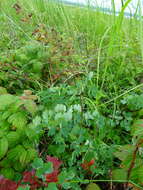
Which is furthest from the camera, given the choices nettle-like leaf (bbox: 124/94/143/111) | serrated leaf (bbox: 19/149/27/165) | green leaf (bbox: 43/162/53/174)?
nettle-like leaf (bbox: 124/94/143/111)

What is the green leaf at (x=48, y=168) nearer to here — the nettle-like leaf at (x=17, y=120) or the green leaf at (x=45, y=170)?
the green leaf at (x=45, y=170)

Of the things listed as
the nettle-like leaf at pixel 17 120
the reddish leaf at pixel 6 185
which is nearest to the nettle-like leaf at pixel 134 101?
the nettle-like leaf at pixel 17 120

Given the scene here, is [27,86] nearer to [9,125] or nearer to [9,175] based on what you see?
[9,125]

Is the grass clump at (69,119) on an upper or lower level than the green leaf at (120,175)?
upper

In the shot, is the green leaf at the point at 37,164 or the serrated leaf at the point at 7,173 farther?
the serrated leaf at the point at 7,173

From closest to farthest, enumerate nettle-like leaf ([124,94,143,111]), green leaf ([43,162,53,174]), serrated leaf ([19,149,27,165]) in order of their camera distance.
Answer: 1. green leaf ([43,162,53,174])
2. serrated leaf ([19,149,27,165])
3. nettle-like leaf ([124,94,143,111])

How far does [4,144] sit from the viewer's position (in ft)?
2.29

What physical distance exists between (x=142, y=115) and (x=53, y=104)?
0.48 meters

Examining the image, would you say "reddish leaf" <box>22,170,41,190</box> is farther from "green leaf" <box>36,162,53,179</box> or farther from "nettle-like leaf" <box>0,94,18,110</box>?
"nettle-like leaf" <box>0,94,18,110</box>

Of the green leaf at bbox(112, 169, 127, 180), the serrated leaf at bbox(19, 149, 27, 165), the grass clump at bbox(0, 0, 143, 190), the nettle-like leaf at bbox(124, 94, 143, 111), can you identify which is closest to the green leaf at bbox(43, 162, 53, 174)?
the grass clump at bbox(0, 0, 143, 190)

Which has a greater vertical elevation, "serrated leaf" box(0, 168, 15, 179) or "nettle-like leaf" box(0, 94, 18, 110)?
"nettle-like leaf" box(0, 94, 18, 110)

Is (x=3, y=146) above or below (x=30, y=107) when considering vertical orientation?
below

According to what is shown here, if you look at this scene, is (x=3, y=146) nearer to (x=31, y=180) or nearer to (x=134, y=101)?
(x=31, y=180)

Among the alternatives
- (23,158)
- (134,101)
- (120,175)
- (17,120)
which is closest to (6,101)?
(17,120)
